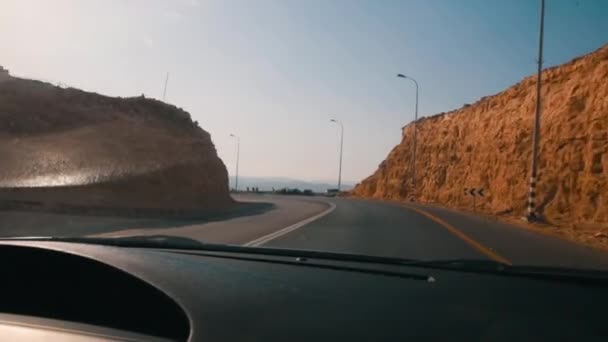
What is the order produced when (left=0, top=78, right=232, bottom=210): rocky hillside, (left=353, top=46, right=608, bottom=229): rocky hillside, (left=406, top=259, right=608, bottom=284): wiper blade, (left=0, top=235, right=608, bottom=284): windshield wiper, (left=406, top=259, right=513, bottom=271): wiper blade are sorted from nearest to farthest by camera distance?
1. (left=406, top=259, right=608, bottom=284): wiper blade
2. (left=0, top=235, right=608, bottom=284): windshield wiper
3. (left=406, top=259, right=513, bottom=271): wiper blade
4. (left=0, top=78, right=232, bottom=210): rocky hillside
5. (left=353, top=46, right=608, bottom=229): rocky hillside

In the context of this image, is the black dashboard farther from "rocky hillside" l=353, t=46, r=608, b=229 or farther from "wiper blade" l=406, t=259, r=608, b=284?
"rocky hillside" l=353, t=46, r=608, b=229

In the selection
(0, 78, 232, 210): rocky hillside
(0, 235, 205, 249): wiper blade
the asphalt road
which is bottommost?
the asphalt road

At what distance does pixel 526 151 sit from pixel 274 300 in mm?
40058

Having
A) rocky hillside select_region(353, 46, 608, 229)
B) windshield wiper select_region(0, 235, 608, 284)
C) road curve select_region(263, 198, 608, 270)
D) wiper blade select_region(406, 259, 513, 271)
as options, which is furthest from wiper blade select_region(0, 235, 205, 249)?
rocky hillside select_region(353, 46, 608, 229)

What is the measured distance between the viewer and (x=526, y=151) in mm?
39625


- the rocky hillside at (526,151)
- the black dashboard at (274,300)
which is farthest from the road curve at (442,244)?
the rocky hillside at (526,151)

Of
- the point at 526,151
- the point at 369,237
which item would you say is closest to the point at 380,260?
the point at 369,237

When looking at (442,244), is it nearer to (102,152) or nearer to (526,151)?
(102,152)

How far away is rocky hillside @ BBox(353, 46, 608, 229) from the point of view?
29.8m

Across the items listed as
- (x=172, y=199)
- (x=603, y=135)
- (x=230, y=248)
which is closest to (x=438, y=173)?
(x=603, y=135)

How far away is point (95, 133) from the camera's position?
30.4 meters

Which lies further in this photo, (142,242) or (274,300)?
(142,242)

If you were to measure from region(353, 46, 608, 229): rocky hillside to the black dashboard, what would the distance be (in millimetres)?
23038

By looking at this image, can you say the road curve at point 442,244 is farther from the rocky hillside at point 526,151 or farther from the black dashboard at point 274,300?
the rocky hillside at point 526,151
